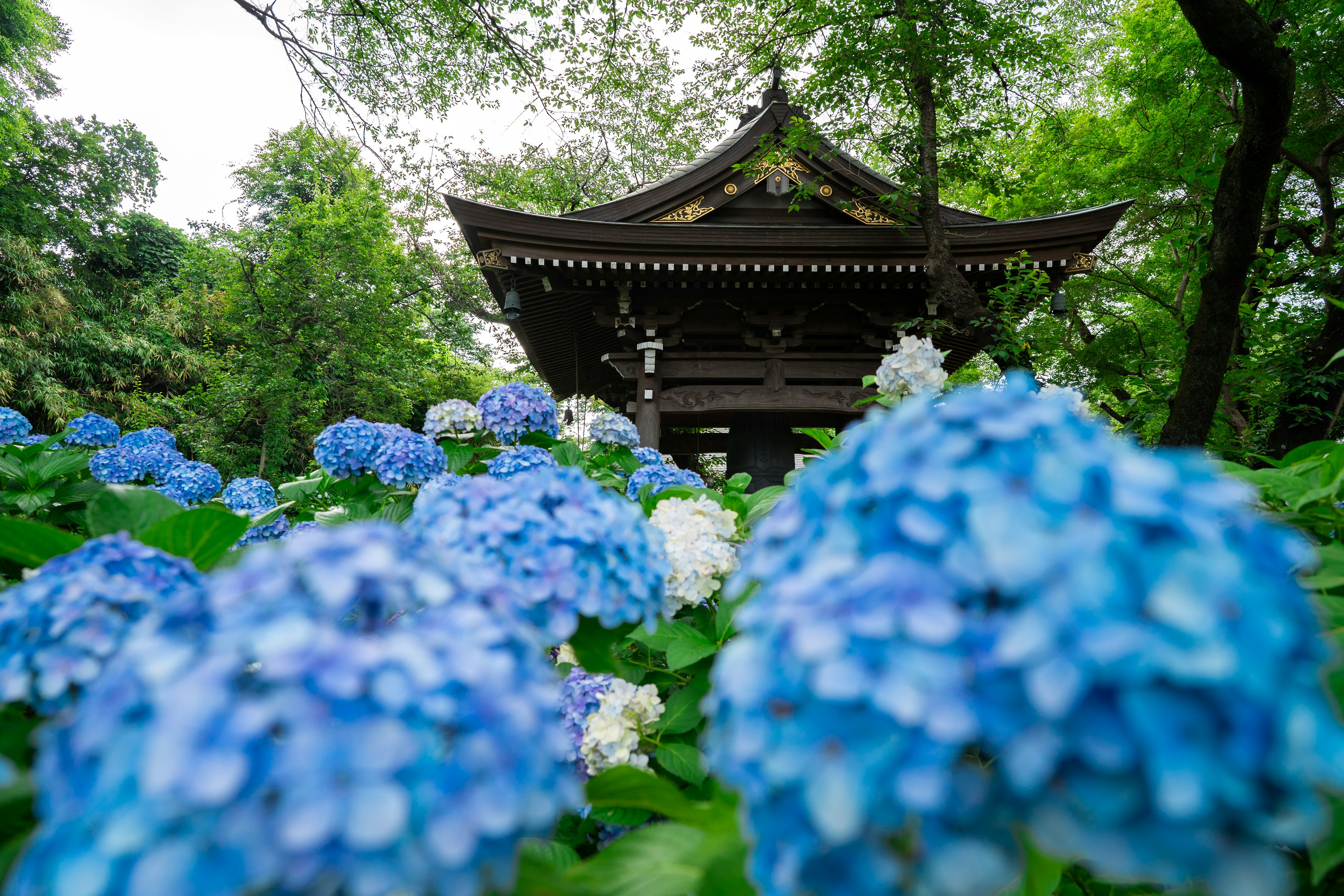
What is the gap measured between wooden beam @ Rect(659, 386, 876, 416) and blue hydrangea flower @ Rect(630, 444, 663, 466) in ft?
12.7

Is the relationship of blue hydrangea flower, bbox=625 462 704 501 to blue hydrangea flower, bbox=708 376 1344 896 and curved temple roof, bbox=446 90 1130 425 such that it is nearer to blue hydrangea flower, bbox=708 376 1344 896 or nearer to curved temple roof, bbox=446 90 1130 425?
blue hydrangea flower, bbox=708 376 1344 896

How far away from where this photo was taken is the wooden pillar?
6.42 m

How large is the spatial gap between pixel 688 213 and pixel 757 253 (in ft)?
4.06

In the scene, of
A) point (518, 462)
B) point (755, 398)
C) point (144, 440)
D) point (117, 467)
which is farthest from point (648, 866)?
point (755, 398)

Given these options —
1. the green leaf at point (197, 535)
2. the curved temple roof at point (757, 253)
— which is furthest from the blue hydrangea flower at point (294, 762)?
the curved temple roof at point (757, 253)

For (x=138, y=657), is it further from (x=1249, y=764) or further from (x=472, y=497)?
(x=1249, y=764)

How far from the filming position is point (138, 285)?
1678 centimetres

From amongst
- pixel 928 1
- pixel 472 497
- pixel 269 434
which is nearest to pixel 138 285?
pixel 269 434

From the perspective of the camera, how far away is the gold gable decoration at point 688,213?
632 centimetres

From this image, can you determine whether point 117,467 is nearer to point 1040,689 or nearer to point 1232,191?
point 1040,689

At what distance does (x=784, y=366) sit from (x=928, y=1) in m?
3.35

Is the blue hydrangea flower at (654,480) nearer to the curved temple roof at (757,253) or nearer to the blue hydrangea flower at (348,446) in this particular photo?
the blue hydrangea flower at (348,446)

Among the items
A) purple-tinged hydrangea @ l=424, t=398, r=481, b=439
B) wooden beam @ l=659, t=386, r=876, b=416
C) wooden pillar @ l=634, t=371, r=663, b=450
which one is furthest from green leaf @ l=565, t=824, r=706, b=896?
wooden beam @ l=659, t=386, r=876, b=416

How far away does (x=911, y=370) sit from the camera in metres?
1.85
